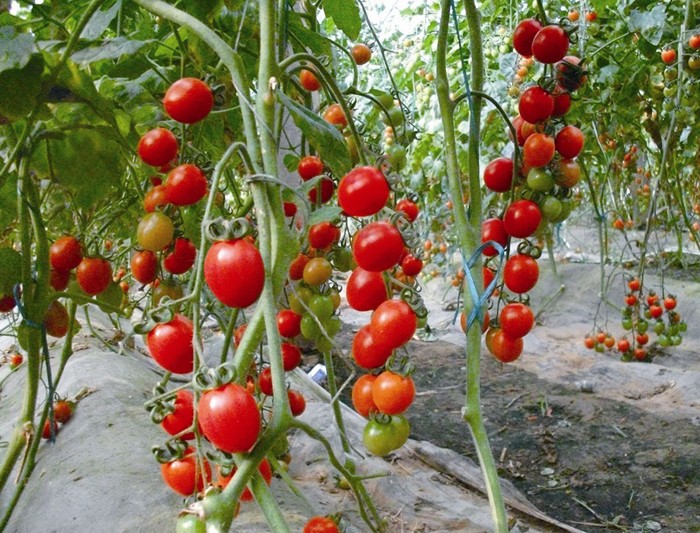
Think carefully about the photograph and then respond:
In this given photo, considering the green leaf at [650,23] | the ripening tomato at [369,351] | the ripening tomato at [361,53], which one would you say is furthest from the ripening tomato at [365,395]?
the green leaf at [650,23]

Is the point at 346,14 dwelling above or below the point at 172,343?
above

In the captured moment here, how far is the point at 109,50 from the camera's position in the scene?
0.69 meters

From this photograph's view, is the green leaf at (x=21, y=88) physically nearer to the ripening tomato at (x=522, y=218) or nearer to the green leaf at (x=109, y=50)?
the green leaf at (x=109, y=50)

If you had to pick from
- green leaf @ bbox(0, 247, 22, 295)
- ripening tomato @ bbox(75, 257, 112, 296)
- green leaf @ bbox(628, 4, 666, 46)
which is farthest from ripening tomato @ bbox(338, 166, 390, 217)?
green leaf @ bbox(628, 4, 666, 46)

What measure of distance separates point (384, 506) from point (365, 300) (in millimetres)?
808

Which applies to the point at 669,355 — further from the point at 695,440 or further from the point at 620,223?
the point at 695,440

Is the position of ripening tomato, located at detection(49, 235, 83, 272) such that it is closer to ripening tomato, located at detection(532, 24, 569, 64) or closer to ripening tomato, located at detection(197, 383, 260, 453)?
ripening tomato, located at detection(197, 383, 260, 453)

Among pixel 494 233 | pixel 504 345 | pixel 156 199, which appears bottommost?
pixel 504 345

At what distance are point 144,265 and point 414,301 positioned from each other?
31cm

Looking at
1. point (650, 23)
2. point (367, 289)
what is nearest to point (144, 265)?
point (367, 289)

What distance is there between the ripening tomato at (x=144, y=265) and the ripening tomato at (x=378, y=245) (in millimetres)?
261

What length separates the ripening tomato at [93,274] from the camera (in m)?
0.76

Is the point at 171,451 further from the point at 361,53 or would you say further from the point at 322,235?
the point at 361,53

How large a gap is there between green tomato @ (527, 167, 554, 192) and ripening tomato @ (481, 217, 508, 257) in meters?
0.06
